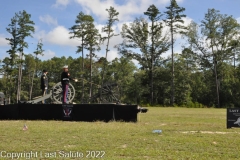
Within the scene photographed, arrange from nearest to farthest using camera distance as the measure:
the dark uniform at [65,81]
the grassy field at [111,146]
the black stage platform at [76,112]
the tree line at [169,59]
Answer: the grassy field at [111,146] → the black stage platform at [76,112] → the dark uniform at [65,81] → the tree line at [169,59]

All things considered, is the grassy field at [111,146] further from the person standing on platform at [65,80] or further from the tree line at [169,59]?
the tree line at [169,59]

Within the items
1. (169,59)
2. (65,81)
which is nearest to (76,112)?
(65,81)

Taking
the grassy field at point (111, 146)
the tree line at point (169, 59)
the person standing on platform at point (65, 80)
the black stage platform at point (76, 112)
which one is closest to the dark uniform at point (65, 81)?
the person standing on platform at point (65, 80)

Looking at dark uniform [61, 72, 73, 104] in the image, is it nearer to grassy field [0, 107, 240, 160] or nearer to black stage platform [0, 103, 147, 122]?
black stage platform [0, 103, 147, 122]

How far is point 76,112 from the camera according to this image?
13.4 metres

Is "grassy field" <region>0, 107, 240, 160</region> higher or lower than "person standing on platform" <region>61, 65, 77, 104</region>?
lower

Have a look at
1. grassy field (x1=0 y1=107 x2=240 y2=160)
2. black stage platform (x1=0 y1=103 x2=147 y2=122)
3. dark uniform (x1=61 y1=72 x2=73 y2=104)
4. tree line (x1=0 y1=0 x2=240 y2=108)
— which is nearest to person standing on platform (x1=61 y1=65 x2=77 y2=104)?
dark uniform (x1=61 y1=72 x2=73 y2=104)

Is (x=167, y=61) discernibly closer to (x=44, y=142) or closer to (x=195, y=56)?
(x=195, y=56)

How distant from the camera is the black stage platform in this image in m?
13.2

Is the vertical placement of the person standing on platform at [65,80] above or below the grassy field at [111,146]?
above

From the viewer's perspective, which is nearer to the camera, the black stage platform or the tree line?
the black stage platform

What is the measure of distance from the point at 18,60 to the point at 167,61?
2300cm

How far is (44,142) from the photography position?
7.59 meters

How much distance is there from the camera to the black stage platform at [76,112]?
13.2 metres
